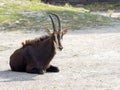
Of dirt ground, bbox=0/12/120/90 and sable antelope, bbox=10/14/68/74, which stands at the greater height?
sable antelope, bbox=10/14/68/74

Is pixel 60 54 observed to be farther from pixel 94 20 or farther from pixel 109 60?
pixel 94 20

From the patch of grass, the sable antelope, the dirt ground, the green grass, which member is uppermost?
the sable antelope

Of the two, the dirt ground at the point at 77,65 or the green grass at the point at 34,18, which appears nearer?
the dirt ground at the point at 77,65

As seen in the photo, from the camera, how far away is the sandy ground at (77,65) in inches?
391

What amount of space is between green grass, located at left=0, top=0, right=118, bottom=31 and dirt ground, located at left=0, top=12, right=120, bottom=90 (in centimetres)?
130

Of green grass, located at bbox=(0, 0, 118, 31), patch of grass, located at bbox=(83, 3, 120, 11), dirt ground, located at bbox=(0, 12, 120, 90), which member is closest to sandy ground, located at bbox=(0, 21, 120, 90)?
dirt ground, located at bbox=(0, 12, 120, 90)

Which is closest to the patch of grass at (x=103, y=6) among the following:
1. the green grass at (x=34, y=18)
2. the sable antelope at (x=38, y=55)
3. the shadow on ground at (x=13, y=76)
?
the green grass at (x=34, y=18)

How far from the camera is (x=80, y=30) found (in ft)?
64.0

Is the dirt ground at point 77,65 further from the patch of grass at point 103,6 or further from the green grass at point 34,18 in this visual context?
the patch of grass at point 103,6

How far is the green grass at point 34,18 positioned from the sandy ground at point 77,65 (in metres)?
1.30

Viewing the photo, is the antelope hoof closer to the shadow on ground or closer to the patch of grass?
the shadow on ground

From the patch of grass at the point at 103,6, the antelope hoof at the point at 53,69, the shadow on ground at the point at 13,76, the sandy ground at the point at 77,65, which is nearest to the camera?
the sandy ground at the point at 77,65

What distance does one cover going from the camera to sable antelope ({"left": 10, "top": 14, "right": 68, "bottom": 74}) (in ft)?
36.6

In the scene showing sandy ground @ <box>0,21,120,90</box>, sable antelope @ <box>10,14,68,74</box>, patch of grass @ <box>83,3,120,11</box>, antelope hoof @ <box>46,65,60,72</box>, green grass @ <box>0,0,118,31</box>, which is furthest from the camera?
patch of grass @ <box>83,3,120,11</box>
